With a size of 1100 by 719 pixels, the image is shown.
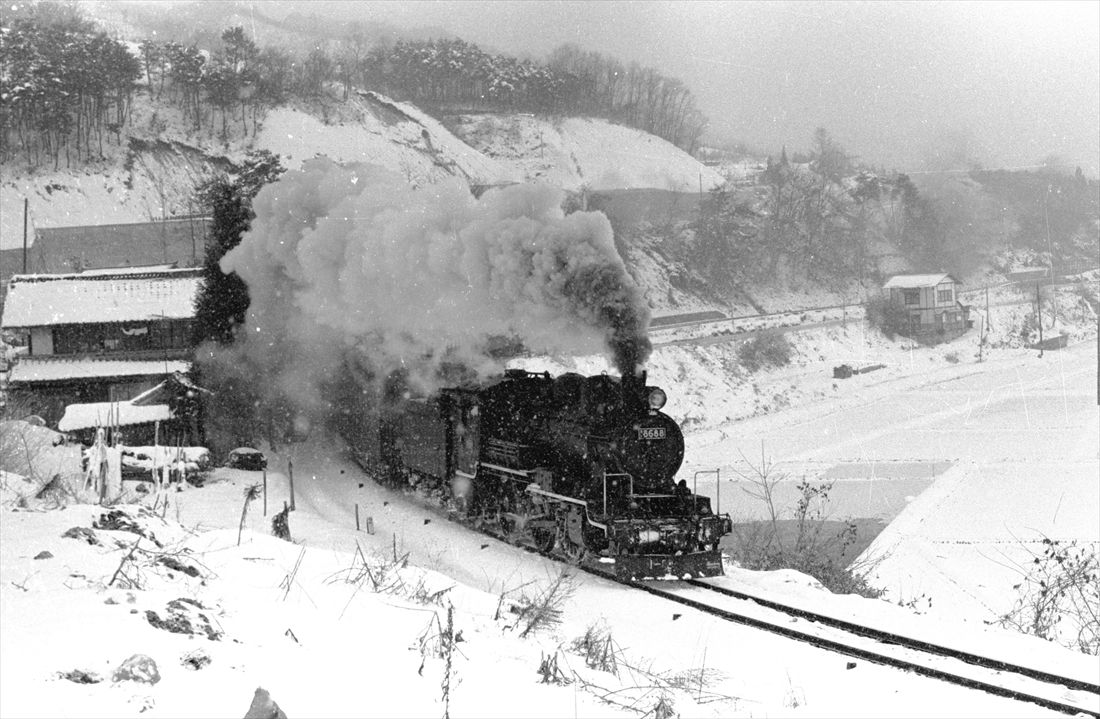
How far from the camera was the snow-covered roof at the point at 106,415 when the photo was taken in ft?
81.2

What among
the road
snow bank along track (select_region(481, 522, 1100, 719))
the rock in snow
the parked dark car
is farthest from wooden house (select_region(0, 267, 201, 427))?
the rock in snow

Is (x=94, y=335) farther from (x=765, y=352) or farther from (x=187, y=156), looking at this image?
(x=765, y=352)

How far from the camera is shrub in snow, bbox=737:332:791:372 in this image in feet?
136

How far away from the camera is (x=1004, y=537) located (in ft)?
67.2

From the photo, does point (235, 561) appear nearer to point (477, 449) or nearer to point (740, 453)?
point (477, 449)

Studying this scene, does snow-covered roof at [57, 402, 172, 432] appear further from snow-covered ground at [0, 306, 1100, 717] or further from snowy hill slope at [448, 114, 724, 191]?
snowy hill slope at [448, 114, 724, 191]

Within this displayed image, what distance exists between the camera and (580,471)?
1394cm

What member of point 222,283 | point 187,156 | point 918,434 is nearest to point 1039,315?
point 918,434

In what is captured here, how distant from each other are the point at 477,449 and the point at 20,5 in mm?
52335

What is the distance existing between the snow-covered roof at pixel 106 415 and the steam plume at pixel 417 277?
10.8 feet

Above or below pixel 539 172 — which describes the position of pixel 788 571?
below

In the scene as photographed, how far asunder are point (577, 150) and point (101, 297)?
22260 mm

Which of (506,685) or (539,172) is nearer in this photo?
(506,685)

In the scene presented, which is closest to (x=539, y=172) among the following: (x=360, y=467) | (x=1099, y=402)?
(x=360, y=467)
